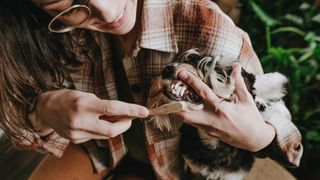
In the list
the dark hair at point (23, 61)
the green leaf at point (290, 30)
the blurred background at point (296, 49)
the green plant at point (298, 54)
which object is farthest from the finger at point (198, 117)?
the green leaf at point (290, 30)

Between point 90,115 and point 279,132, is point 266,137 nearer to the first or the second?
point 279,132

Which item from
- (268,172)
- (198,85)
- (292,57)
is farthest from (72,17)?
(292,57)

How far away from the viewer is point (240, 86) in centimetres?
86

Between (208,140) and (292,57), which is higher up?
(208,140)

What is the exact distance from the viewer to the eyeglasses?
0.81 meters

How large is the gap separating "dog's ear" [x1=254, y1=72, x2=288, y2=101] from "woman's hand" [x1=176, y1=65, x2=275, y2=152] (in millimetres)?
79

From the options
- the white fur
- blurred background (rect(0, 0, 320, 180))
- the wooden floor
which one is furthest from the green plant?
the wooden floor

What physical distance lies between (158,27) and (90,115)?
302 millimetres

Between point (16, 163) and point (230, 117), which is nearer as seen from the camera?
point (230, 117)

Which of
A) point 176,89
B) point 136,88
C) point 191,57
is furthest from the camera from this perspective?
point 136,88

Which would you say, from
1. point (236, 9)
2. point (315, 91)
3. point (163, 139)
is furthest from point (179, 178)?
point (236, 9)

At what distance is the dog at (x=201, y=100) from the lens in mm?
825

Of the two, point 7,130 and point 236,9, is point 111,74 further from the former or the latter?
point 236,9

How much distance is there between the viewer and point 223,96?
862 mm
